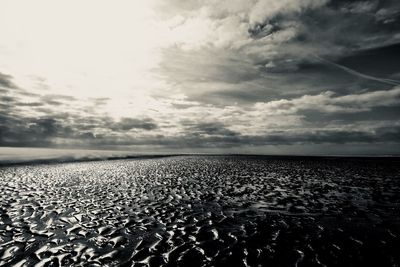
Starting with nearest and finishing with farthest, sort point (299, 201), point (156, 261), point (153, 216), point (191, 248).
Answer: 1. point (156, 261)
2. point (191, 248)
3. point (153, 216)
4. point (299, 201)

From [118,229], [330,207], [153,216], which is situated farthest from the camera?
[330,207]

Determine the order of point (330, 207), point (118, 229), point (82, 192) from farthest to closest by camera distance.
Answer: point (82, 192), point (330, 207), point (118, 229)

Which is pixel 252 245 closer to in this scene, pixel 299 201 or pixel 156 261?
pixel 156 261

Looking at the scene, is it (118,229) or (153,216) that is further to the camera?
(153,216)

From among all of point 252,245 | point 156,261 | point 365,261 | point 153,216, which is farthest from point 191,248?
point 365,261

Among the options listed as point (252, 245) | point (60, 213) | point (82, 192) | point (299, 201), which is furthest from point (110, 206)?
point (299, 201)

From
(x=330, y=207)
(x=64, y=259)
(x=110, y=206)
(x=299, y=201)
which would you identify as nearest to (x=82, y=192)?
(x=110, y=206)

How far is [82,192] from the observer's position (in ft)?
109

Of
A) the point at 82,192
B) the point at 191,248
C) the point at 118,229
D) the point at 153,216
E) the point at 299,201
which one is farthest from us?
the point at 82,192

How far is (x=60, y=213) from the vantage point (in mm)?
Result: 22188

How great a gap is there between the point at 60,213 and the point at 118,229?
7.83 m

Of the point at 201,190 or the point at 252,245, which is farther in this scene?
the point at 201,190

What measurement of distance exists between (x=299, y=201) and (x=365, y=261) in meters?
14.7

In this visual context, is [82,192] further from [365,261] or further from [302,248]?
[365,261]
